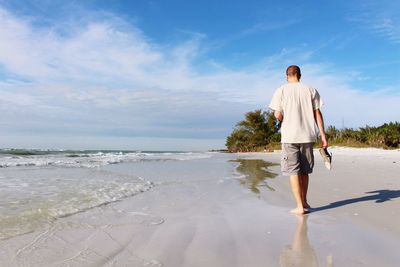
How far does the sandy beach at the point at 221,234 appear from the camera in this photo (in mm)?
2457

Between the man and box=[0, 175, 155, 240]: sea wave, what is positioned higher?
the man

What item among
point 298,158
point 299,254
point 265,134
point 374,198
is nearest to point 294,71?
point 298,158

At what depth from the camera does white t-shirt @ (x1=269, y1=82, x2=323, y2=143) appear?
4.32 m

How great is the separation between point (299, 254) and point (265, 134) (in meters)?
38.7

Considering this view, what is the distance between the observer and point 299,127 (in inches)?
171

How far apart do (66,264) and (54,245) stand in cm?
51

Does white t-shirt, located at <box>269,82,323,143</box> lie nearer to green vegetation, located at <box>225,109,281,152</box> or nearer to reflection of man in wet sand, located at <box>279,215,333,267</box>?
reflection of man in wet sand, located at <box>279,215,333,267</box>

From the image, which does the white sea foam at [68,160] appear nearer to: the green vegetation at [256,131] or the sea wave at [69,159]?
the sea wave at [69,159]

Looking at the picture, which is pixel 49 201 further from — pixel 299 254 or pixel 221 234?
pixel 299 254

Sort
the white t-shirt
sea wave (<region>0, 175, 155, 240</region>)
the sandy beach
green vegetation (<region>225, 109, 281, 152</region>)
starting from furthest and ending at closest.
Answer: green vegetation (<region>225, 109, 281, 152</region>) < the white t-shirt < sea wave (<region>0, 175, 155, 240</region>) < the sandy beach

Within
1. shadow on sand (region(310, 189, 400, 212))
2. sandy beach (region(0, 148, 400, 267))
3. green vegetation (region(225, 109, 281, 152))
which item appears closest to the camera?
Answer: sandy beach (region(0, 148, 400, 267))

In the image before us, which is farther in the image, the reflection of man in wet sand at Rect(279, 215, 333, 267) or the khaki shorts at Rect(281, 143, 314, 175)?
the khaki shorts at Rect(281, 143, 314, 175)

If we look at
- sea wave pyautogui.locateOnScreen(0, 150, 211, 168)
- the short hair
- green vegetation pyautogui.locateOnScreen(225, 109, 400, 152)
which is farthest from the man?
green vegetation pyautogui.locateOnScreen(225, 109, 400, 152)

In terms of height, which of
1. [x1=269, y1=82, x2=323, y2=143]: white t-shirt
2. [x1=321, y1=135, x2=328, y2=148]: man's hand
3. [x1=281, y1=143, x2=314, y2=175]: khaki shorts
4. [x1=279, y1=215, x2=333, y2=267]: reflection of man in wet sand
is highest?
[x1=269, y1=82, x2=323, y2=143]: white t-shirt
